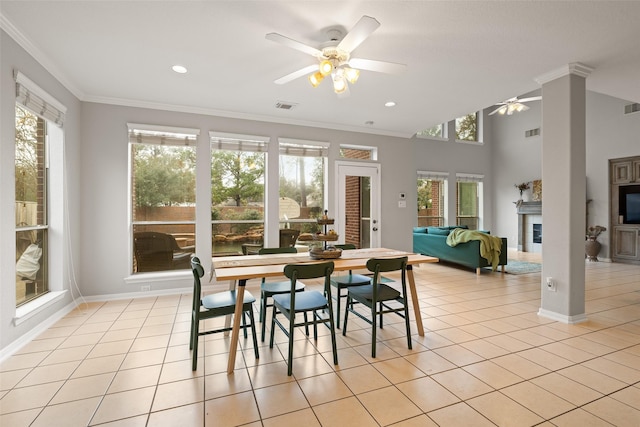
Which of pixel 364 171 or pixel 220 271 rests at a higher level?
pixel 364 171

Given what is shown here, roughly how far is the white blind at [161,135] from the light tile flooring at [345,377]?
2397mm

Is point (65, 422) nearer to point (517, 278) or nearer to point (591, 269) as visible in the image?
point (517, 278)

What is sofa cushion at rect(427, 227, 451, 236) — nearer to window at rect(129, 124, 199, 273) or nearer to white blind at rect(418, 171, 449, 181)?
white blind at rect(418, 171, 449, 181)

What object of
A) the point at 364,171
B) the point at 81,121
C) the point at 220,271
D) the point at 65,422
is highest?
the point at 81,121

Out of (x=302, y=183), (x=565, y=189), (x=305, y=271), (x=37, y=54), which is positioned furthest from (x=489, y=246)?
(x=37, y=54)

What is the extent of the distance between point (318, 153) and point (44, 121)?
3679 millimetres

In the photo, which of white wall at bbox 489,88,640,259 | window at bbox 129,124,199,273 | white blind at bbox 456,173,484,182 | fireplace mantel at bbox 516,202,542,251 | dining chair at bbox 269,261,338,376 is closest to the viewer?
dining chair at bbox 269,261,338,376

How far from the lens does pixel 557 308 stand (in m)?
3.45

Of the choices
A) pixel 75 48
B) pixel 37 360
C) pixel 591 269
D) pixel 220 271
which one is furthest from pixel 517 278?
pixel 75 48

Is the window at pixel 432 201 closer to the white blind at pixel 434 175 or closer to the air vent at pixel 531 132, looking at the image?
the white blind at pixel 434 175

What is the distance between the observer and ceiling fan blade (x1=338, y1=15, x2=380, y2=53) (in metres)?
2.04

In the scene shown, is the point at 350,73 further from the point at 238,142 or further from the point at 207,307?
the point at 238,142

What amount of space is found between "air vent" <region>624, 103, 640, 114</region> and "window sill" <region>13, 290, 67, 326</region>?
430 inches

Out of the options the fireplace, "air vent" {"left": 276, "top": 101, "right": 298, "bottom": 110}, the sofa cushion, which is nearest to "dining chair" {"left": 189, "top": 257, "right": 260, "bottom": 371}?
"air vent" {"left": 276, "top": 101, "right": 298, "bottom": 110}
